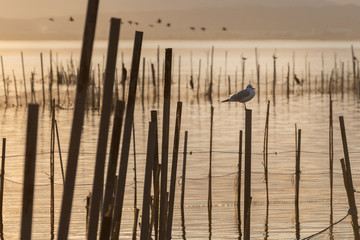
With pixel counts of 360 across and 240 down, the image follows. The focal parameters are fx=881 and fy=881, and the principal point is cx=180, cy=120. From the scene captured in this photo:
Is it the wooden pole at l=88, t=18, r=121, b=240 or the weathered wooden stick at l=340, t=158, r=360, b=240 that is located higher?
the wooden pole at l=88, t=18, r=121, b=240

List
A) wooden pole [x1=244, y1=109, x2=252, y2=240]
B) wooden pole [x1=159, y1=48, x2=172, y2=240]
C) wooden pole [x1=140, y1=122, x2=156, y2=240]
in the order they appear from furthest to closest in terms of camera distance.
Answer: wooden pole [x1=244, y1=109, x2=252, y2=240], wooden pole [x1=159, y1=48, x2=172, y2=240], wooden pole [x1=140, y1=122, x2=156, y2=240]

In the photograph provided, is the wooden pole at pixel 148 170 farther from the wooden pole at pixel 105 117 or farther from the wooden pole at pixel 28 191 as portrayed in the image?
the wooden pole at pixel 28 191

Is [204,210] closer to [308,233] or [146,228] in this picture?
[308,233]

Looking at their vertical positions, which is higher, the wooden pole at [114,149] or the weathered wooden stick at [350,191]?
the wooden pole at [114,149]

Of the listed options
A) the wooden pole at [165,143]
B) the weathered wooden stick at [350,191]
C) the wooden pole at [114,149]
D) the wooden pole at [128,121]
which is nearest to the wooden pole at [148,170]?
the wooden pole at [165,143]

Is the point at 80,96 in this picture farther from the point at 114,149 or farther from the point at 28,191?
the point at 114,149

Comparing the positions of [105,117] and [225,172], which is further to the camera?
[225,172]

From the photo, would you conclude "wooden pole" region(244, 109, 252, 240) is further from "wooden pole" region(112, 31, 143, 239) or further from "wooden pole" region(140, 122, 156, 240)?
"wooden pole" region(112, 31, 143, 239)

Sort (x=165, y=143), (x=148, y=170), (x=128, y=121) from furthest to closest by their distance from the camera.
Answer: (x=165, y=143)
(x=148, y=170)
(x=128, y=121)

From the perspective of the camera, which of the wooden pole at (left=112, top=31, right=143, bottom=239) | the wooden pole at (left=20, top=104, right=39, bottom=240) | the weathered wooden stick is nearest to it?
the wooden pole at (left=20, top=104, right=39, bottom=240)

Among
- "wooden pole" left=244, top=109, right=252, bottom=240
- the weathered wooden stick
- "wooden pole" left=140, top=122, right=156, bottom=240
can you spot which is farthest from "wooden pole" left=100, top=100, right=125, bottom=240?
the weathered wooden stick

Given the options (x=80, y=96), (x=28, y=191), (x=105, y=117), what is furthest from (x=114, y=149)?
(x=28, y=191)

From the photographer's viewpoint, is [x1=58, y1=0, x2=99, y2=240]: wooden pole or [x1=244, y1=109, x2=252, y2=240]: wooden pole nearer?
[x1=58, y1=0, x2=99, y2=240]: wooden pole

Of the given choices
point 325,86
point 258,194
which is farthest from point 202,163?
point 325,86
